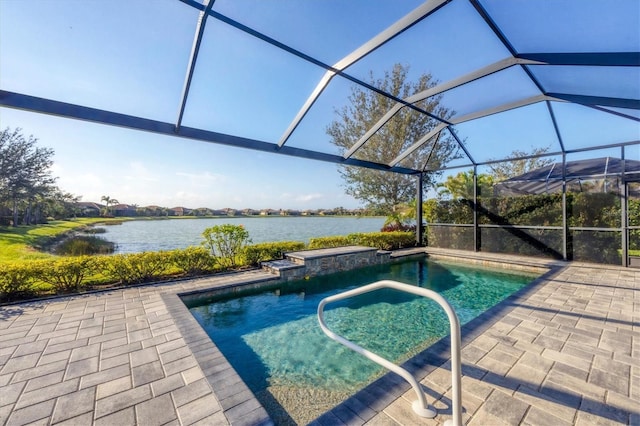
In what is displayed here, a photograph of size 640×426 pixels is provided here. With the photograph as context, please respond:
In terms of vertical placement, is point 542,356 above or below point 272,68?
below

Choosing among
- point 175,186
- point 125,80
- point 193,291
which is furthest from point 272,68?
point 175,186

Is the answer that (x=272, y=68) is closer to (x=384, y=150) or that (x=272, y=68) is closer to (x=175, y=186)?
(x=384, y=150)

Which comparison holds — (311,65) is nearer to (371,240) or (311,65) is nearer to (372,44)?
(372,44)

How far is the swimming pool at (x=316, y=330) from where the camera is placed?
3.05 metres

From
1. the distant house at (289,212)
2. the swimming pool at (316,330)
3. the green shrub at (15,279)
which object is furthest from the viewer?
the distant house at (289,212)

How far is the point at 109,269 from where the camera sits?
593 cm

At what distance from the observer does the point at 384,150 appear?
12.5 meters

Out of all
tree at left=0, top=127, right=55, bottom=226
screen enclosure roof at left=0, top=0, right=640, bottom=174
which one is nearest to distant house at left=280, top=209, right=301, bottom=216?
tree at left=0, top=127, right=55, bottom=226

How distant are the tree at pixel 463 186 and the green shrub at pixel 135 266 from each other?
1121 centimetres

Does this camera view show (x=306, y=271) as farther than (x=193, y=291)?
Yes

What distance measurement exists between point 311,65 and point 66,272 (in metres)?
6.38

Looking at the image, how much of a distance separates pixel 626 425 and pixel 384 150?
11.5m

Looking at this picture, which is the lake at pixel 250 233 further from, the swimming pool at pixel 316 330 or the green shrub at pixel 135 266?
the swimming pool at pixel 316 330

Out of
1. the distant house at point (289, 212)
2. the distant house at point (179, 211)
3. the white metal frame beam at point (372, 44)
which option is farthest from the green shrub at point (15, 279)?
the distant house at point (179, 211)
